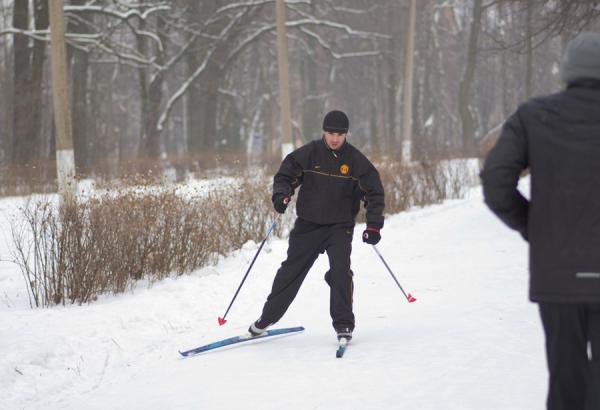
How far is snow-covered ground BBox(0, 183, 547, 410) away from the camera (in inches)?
190

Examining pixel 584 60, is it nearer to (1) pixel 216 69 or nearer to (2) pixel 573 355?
(2) pixel 573 355

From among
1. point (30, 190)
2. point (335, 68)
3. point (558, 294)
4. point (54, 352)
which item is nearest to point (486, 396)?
point (558, 294)

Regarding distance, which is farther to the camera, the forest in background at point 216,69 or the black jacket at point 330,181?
the forest in background at point 216,69

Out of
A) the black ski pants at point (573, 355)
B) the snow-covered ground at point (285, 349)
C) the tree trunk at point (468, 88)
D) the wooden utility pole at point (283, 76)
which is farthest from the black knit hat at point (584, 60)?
the tree trunk at point (468, 88)

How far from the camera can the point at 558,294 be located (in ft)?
10.2

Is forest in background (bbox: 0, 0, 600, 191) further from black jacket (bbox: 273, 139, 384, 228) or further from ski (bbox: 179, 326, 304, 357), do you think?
black jacket (bbox: 273, 139, 384, 228)

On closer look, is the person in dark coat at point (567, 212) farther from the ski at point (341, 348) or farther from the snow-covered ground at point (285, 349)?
the ski at point (341, 348)

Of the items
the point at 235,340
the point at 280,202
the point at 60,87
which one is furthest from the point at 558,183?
the point at 60,87

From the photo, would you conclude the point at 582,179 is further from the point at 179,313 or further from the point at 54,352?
the point at 179,313

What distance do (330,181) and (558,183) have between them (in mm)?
2918

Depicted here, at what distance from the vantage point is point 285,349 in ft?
19.8

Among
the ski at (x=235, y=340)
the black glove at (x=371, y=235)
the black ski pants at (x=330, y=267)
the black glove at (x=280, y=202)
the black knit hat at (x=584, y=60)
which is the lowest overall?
the ski at (x=235, y=340)

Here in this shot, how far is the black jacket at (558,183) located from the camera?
309cm

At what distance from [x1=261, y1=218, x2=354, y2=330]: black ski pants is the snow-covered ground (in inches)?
11.0
